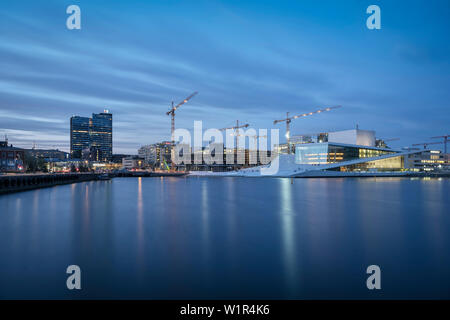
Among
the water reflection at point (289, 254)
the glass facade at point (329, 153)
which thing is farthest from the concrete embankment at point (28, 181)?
the glass facade at point (329, 153)

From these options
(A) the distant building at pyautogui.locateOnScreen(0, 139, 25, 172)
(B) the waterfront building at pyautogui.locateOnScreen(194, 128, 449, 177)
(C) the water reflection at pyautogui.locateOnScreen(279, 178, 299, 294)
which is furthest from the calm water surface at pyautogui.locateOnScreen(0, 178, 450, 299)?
(A) the distant building at pyautogui.locateOnScreen(0, 139, 25, 172)

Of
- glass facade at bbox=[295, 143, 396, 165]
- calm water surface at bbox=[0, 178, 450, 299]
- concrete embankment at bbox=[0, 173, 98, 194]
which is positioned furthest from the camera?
glass facade at bbox=[295, 143, 396, 165]

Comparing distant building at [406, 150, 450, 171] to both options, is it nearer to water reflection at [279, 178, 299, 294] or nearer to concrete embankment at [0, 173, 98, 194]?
water reflection at [279, 178, 299, 294]

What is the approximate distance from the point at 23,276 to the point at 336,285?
6.64m

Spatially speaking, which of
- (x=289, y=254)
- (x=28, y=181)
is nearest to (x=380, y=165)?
(x=28, y=181)

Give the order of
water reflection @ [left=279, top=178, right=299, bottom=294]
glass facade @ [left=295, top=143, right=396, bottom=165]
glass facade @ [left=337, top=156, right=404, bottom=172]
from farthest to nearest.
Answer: glass facade @ [left=337, top=156, right=404, bottom=172] < glass facade @ [left=295, top=143, right=396, bottom=165] < water reflection @ [left=279, top=178, right=299, bottom=294]

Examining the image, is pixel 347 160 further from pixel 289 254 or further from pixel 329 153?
pixel 289 254

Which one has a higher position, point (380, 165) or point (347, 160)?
point (347, 160)

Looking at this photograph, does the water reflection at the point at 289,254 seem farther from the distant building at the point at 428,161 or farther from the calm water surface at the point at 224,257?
the distant building at the point at 428,161

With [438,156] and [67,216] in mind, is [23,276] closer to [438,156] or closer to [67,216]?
[67,216]

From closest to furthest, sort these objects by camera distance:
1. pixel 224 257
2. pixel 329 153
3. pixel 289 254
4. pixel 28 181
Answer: pixel 224 257 → pixel 289 254 → pixel 28 181 → pixel 329 153

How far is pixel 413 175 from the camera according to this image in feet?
283
